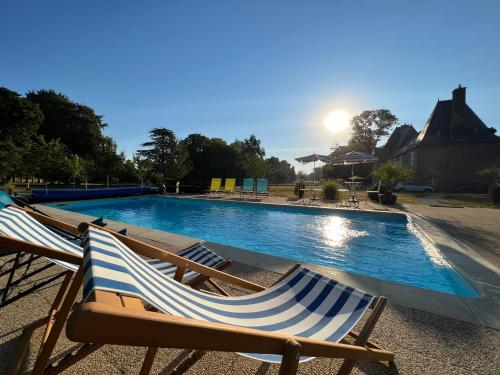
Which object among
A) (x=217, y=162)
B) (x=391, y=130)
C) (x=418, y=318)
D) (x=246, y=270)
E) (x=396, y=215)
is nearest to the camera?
(x=418, y=318)

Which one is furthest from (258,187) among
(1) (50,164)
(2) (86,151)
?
(2) (86,151)

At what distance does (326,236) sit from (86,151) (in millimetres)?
36787

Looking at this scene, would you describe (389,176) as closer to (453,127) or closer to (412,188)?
(412,188)

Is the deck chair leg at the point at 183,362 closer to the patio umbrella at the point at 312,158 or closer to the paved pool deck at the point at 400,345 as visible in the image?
the paved pool deck at the point at 400,345

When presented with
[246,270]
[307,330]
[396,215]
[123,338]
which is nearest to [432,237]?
[396,215]

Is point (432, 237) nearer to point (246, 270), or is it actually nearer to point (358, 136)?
point (246, 270)

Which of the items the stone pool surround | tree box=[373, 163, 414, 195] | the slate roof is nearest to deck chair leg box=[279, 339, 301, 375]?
the stone pool surround

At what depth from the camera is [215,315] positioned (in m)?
1.38

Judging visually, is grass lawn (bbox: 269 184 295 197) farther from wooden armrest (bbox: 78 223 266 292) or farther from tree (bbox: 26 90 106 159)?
tree (bbox: 26 90 106 159)

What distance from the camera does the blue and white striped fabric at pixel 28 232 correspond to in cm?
183

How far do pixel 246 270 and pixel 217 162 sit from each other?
34189 mm

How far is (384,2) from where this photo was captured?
22.6 ft

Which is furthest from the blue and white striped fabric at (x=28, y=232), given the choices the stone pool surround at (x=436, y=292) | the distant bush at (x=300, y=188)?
the distant bush at (x=300, y=188)

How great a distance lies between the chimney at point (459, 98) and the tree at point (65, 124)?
42.7m
